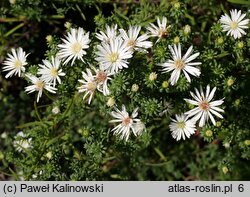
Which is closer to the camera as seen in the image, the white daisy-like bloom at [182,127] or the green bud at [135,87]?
the green bud at [135,87]

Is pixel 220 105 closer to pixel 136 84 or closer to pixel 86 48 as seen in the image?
pixel 136 84

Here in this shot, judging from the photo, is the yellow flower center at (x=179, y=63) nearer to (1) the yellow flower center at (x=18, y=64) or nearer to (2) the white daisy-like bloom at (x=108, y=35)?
(2) the white daisy-like bloom at (x=108, y=35)

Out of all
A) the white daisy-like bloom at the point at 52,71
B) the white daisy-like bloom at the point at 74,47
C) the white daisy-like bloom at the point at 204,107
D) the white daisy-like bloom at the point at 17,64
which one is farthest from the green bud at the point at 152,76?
the white daisy-like bloom at the point at 17,64

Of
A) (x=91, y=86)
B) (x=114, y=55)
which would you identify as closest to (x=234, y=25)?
(x=114, y=55)

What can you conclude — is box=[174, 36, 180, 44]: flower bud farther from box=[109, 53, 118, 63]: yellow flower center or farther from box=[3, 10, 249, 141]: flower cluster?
box=[109, 53, 118, 63]: yellow flower center

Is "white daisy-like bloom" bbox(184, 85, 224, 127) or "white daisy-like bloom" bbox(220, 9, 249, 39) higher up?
"white daisy-like bloom" bbox(220, 9, 249, 39)

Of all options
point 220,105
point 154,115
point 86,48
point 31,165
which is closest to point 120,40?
point 86,48

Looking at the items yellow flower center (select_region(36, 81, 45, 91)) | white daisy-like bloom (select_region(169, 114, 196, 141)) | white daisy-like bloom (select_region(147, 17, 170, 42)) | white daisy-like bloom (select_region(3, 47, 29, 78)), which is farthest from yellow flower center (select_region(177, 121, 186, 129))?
white daisy-like bloom (select_region(3, 47, 29, 78))

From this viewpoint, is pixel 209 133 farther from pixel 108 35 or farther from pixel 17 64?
pixel 17 64
